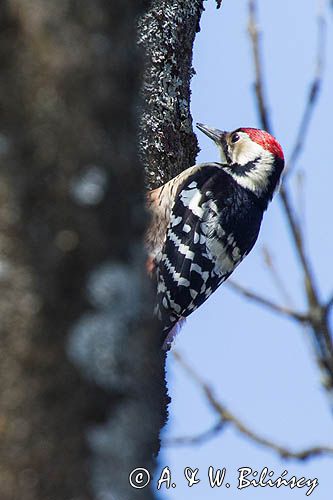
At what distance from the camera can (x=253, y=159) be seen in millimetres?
4492

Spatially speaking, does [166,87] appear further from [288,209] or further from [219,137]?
[288,209]

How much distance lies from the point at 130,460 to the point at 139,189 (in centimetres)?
33

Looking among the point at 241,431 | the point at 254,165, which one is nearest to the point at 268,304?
the point at 241,431

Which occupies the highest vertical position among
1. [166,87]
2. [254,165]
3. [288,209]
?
[254,165]

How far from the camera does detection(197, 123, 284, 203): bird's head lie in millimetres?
4438

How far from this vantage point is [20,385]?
103cm

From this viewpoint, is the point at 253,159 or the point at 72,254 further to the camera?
the point at 253,159

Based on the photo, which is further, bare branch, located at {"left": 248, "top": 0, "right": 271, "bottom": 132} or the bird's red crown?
the bird's red crown

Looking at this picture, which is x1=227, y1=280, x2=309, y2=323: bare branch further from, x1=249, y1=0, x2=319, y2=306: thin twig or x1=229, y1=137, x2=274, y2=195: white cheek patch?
x1=229, y1=137, x2=274, y2=195: white cheek patch

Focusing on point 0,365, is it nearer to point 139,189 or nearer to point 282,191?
point 139,189

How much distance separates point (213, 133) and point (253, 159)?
12.0 inches

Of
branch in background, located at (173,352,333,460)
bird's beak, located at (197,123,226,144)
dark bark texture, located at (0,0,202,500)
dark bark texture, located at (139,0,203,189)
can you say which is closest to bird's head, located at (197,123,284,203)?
bird's beak, located at (197,123,226,144)

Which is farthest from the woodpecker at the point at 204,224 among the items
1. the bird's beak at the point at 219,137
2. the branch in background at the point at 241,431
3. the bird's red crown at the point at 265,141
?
the branch in background at the point at 241,431

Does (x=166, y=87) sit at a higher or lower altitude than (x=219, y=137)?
lower
